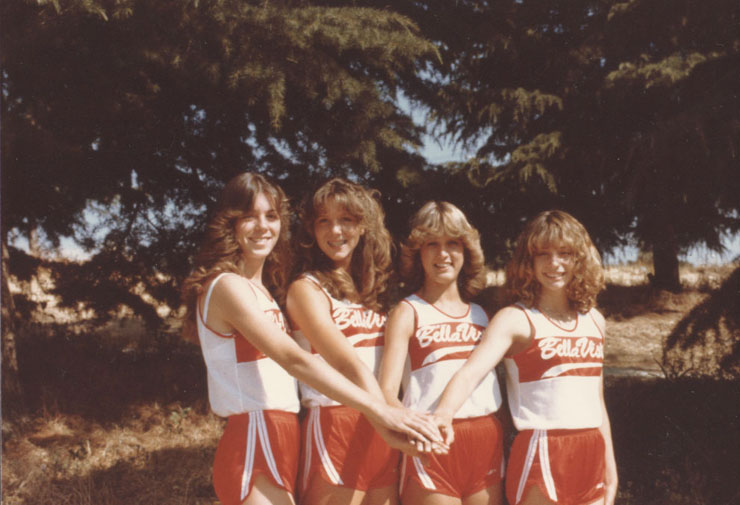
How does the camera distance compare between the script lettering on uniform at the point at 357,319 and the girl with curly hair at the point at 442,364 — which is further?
the script lettering on uniform at the point at 357,319

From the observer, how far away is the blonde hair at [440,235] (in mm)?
2781

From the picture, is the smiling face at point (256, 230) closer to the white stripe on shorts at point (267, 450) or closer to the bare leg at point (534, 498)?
the white stripe on shorts at point (267, 450)

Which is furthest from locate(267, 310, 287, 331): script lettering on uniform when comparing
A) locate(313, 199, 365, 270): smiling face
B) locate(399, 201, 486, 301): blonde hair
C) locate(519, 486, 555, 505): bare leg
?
locate(519, 486, 555, 505): bare leg

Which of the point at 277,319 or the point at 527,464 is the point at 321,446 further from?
the point at 527,464

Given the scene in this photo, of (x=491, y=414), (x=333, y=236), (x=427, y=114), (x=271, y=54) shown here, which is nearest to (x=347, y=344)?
(x=333, y=236)

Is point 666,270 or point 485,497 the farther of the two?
point 666,270

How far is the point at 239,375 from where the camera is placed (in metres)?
2.42

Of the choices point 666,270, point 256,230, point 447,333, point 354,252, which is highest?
point 256,230

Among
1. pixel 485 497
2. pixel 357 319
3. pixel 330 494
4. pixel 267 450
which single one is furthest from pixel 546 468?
pixel 267 450

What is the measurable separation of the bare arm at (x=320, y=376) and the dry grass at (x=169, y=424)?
239 cm

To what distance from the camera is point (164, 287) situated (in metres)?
5.73

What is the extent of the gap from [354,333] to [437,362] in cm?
38

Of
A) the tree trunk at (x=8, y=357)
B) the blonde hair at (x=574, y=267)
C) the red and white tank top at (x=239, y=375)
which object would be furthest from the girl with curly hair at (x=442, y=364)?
the tree trunk at (x=8, y=357)

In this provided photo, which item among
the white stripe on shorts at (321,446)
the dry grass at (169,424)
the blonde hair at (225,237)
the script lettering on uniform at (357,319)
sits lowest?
the dry grass at (169,424)
